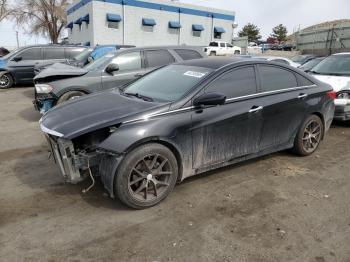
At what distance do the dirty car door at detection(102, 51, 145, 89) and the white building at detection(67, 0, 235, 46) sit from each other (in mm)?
22903

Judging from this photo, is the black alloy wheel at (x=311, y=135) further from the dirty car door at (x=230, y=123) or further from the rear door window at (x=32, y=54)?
the rear door window at (x=32, y=54)

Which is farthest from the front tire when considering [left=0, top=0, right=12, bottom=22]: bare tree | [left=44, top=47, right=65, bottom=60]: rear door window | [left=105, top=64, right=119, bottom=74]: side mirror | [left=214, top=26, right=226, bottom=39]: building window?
[left=0, top=0, right=12, bottom=22]: bare tree

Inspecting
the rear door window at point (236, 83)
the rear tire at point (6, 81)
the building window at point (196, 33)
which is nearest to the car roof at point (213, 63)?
the rear door window at point (236, 83)

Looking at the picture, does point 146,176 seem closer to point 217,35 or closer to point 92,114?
point 92,114

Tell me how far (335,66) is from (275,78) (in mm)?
4275

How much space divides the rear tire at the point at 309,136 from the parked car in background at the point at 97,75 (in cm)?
382

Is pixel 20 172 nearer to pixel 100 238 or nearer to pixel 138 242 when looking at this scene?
pixel 100 238

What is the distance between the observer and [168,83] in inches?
179

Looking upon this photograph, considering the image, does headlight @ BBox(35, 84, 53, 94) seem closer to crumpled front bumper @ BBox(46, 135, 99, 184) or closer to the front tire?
crumpled front bumper @ BBox(46, 135, 99, 184)

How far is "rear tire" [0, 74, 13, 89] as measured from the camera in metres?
13.6

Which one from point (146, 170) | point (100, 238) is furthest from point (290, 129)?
point (100, 238)

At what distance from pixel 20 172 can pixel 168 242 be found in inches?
106

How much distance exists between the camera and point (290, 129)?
5.10 m

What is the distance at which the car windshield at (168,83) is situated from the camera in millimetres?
4219
